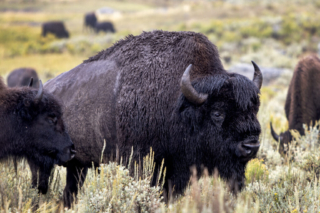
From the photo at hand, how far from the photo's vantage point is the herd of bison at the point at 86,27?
36219 millimetres

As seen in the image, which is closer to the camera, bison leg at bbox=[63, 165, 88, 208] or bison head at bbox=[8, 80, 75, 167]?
bison head at bbox=[8, 80, 75, 167]

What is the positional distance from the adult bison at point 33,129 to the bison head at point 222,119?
1.47m

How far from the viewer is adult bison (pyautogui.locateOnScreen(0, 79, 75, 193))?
11.5ft

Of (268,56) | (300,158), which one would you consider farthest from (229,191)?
(268,56)

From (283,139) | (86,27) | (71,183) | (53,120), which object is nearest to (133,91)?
(53,120)

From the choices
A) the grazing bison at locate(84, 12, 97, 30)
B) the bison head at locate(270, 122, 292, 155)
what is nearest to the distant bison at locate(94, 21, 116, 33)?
the grazing bison at locate(84, 12, 97, 30)

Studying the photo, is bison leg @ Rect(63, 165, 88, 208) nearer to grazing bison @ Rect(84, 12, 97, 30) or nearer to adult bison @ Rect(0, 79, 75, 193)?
adult bison @ Rect(0, 79, 75, 193)

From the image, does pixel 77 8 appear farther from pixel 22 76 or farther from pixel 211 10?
pixel 22 76

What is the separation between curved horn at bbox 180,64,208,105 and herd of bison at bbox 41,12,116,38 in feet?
118

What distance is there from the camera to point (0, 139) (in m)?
3.44

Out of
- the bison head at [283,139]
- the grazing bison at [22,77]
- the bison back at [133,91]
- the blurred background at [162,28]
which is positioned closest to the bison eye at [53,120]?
the bison back at [133,91]

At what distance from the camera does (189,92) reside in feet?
11.0

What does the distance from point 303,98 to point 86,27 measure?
40814 millimetres

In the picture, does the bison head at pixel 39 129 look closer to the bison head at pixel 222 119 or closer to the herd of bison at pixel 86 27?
the bison head at pixel 222 119
